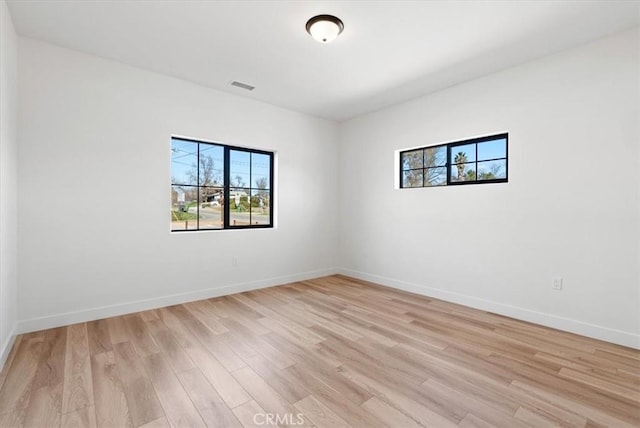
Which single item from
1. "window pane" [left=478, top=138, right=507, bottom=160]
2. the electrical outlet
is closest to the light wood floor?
the electrical outlet

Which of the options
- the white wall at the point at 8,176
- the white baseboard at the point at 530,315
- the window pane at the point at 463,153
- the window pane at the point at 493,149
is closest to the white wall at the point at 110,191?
the white wall at the point at 8,176

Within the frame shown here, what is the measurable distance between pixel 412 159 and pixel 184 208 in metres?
3.16

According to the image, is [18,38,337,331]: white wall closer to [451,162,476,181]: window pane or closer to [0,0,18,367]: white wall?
[0,0,18,367]: white wall

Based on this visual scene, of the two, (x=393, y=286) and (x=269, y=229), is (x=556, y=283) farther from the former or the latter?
(x=269, y=229)

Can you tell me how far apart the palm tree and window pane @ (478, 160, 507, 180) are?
200 mm

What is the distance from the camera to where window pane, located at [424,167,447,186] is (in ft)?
13.0

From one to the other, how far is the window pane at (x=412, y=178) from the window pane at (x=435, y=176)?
0.09 metres

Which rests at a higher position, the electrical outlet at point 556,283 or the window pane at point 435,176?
the window pane at point 435,176

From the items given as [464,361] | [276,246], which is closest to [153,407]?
[464,361]

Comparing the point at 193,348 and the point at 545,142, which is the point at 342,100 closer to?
the point at 545,142

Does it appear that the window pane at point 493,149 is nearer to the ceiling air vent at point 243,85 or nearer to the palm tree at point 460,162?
the palm tree at point 460,162

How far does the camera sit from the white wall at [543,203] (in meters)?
→ 2.62

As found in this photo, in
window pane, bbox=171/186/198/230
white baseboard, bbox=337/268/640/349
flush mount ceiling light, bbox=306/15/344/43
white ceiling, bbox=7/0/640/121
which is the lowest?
white baseboard, bbox=337/268/640/349

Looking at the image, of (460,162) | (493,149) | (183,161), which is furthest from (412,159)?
(183,161)
